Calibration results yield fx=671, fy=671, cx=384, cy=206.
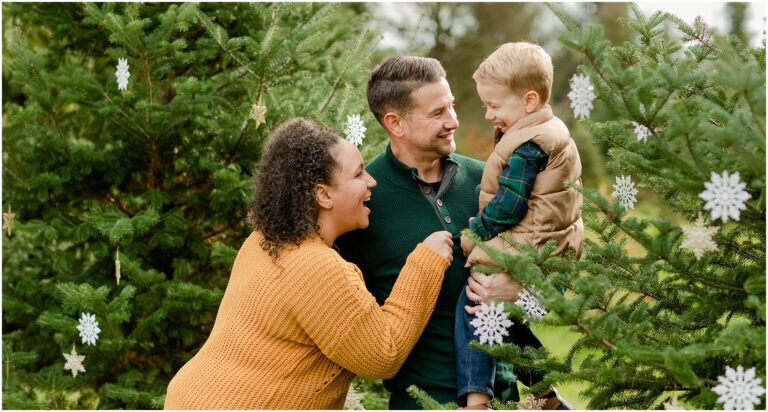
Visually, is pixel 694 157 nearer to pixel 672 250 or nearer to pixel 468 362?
pixel 672 250

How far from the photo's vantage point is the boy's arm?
2309 mm

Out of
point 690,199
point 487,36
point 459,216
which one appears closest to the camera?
point 690,199

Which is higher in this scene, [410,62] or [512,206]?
[410,62]

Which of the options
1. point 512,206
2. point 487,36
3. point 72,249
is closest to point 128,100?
point 72,249

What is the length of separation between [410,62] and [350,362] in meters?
1.19

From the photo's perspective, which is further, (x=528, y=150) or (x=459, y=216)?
(x=459, y=216)

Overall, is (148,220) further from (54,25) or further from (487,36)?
(487,36)

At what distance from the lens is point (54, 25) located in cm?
404

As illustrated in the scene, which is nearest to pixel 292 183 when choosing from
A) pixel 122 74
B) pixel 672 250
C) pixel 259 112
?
pixel 259 112

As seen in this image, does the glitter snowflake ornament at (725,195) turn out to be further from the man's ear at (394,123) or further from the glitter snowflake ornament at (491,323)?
the man's ear at (394,123)

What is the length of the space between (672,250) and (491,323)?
0.63m

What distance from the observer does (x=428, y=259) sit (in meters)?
2.37

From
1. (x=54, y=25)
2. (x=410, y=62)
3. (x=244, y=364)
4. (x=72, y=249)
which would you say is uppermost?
(x=54, y=25)

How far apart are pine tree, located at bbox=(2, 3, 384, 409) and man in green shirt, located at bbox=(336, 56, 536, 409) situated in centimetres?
89
